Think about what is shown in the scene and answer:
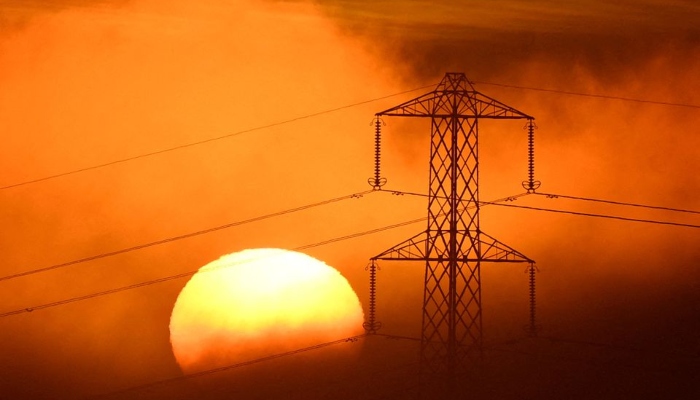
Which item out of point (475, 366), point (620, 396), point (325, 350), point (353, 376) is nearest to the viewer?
point (475, 366)

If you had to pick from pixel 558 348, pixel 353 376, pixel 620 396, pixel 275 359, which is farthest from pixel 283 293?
A: pixel 620 396

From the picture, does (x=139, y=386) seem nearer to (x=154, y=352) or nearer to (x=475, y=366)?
(x=154, y=352)

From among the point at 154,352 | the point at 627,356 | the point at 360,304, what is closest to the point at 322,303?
the point at 360,304

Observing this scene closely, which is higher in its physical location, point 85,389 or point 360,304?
point 360,304

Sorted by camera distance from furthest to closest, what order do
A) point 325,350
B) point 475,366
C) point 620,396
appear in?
point 325,350 → point 620,396 → point 475,366

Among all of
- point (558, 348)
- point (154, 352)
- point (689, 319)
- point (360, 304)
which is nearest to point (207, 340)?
point (154, 352)

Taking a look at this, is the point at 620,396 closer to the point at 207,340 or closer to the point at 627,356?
the point at 627,356

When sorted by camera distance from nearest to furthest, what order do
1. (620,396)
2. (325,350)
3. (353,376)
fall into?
1. (620,396)
2. (353,376)
3. (325,350)

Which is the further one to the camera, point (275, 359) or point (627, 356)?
point (275, 359)

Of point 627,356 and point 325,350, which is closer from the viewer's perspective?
point 627,356
